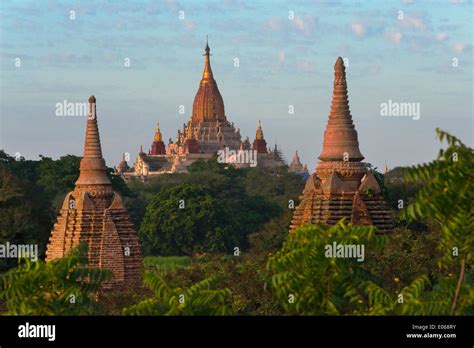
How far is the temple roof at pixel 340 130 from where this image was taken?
46.5 meters

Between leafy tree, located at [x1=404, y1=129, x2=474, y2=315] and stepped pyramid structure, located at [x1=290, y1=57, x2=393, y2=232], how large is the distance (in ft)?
79.9

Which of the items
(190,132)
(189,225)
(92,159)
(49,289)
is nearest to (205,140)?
(190,132)

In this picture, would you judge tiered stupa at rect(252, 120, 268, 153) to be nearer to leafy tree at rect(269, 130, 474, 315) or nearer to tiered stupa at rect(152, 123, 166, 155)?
tiered stupa at rect(152, 123, 166, 155)

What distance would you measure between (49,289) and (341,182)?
24776 mm

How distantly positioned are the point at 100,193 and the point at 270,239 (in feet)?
70.8

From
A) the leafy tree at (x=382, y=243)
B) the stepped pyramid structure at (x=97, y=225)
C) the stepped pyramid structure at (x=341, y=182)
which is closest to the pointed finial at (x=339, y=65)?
the stepped pyramid structure at (x=341, y=182)

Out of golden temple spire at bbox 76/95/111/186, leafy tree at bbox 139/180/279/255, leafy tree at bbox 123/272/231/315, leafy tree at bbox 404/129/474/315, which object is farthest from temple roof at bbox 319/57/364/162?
leafy tree at bbox 139/180/279/255

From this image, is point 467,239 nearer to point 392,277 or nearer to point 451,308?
point 451,308

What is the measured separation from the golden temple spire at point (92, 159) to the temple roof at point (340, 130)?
5.75 m

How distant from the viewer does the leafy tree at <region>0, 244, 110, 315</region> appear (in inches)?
844

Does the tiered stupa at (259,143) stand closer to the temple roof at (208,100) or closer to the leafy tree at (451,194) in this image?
the temple roof at (208,100)

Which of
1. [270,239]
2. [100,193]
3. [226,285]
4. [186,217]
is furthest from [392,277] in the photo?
[186,217]

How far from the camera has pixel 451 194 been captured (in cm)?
2038

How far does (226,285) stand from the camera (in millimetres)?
40812
